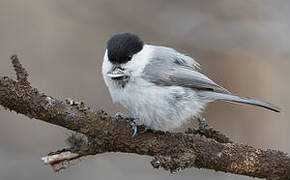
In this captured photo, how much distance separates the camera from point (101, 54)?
4832 millimetres

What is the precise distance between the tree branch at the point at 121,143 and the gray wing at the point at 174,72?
39 cm

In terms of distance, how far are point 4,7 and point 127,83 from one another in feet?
8.87

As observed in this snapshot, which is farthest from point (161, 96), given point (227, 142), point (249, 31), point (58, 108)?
point (249, 31)

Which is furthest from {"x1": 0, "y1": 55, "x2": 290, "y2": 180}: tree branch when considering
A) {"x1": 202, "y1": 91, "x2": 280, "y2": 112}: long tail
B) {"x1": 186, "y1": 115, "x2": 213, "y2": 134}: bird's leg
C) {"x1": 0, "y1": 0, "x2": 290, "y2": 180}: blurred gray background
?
{"x1": 0, "y1": 0, "x2": 290, "y2": 180}: blurred gray background

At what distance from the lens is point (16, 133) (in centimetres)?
459

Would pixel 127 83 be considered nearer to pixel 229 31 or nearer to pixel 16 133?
pixel 229 31

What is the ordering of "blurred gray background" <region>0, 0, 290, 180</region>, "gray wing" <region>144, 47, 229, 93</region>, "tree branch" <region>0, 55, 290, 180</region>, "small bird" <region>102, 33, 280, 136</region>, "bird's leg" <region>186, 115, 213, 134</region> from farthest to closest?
1. "blurred gray background" <region>0, 0, 290, 180</region>
2. "gray wing" <region>144, 47, 229, 93</region>
3. "small bird" <region>102, 33, 280, 136</region>
4. "bird's leg" <region>186, 115, 213, 134</region>
5. "tree branch" <region>0, 55, 290, 180</region>

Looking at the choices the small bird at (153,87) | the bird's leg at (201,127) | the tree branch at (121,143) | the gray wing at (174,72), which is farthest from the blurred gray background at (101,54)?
the tree branch at (121,143)

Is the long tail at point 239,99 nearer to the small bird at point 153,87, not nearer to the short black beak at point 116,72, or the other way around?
the small bird at point 153,87

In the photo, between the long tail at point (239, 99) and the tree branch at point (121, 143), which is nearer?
the tree branch at point (121, 143)

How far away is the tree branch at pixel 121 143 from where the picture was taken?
5.82ft

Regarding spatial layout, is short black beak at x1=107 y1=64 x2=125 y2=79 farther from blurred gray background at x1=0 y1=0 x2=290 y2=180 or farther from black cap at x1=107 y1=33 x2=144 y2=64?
blurred gray background at x1=0 y1=0 x2=290 y2=180

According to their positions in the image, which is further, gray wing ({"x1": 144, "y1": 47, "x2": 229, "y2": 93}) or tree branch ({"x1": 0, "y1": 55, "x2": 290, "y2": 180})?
gray wing ({"x1": 144, "y1": 47, "x2": 229, "y2": 93})

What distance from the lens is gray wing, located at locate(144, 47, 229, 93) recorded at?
250cm
